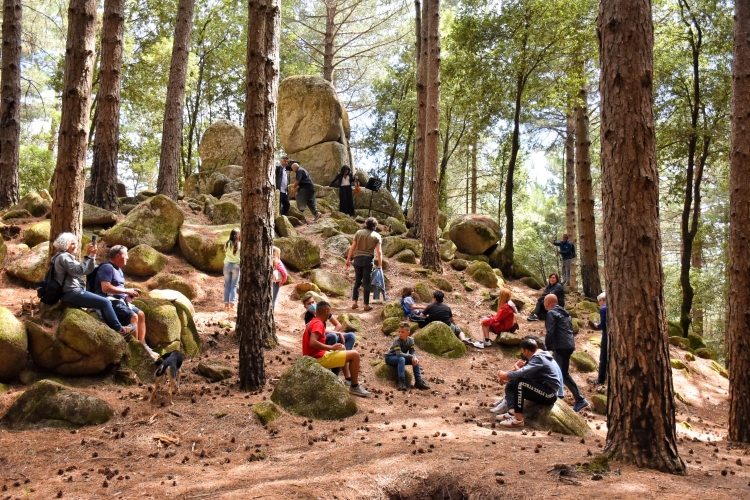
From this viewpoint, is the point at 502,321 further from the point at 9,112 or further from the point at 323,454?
the point at 9,112

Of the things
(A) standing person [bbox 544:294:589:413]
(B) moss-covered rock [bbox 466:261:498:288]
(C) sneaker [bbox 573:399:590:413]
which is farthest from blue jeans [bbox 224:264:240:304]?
(B) moss-covered rock [bbox 466:261:498:288]

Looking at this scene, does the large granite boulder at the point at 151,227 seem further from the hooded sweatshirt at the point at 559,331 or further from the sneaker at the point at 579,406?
the sneaker at the point at 579,406

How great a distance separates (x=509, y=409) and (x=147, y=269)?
7582 millimetres

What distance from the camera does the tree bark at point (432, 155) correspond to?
14.2 metres

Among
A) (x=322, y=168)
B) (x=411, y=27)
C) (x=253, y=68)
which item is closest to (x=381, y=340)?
(x=253, y=68)

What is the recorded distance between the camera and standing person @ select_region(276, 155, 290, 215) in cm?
1446

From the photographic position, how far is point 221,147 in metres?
21.3

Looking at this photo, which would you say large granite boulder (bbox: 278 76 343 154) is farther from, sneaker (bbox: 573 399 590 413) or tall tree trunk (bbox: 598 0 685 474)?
tall tree trunk (bbox: 598 0 685 474)

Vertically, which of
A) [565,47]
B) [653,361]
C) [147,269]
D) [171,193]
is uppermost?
[565,47]

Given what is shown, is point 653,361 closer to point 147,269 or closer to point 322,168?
point 147,269

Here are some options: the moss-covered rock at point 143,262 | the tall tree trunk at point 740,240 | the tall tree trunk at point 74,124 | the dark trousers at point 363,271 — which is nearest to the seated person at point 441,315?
the dark trousers at point 363,271

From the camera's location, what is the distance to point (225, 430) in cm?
570

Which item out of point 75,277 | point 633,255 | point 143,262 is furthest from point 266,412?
point 143,262

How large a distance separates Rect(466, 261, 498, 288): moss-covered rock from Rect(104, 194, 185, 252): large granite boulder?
8382mm
